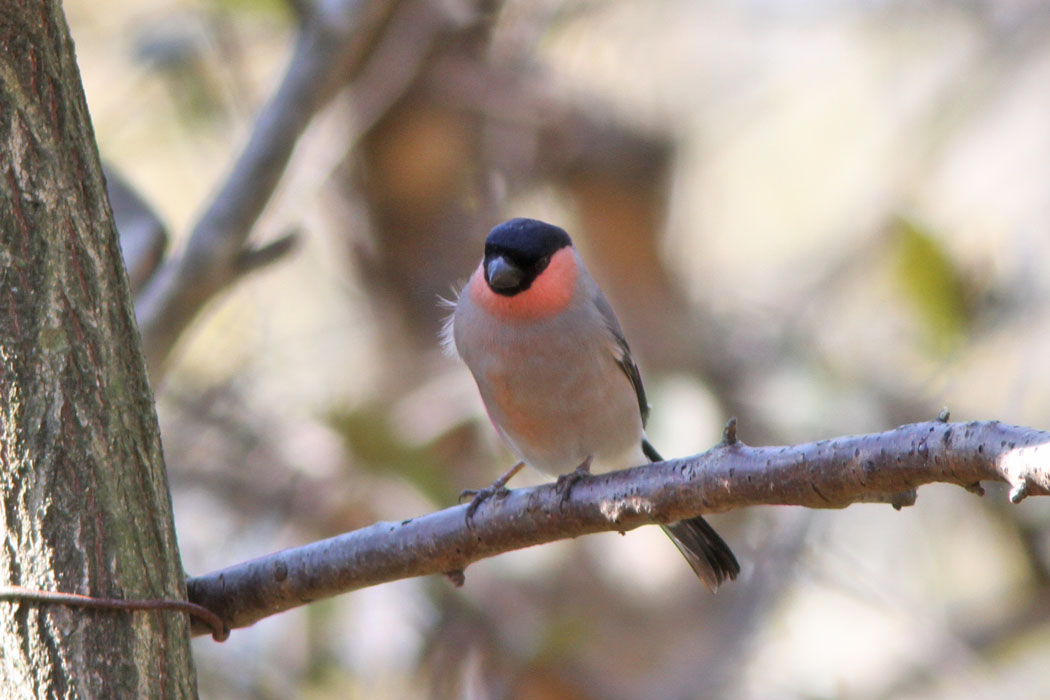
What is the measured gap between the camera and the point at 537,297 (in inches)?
135

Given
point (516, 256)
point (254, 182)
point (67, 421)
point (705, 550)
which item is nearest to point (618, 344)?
point (516, 256)

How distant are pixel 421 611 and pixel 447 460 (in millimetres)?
1120

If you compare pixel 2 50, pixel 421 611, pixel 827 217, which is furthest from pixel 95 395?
pixel 827 217

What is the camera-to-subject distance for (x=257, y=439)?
5660mm

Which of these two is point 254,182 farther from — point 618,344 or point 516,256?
point 618,344

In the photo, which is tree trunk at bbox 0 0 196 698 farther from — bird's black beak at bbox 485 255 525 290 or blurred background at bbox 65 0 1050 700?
blurred background at bbox 65 0 1050 700

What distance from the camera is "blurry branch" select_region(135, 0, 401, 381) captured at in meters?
3.70

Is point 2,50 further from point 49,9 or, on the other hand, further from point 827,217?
point 827,217

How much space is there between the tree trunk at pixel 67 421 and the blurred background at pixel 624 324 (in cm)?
255

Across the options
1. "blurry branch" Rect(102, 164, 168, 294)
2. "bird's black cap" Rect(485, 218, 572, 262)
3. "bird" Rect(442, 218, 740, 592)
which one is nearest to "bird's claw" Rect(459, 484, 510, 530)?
"bird" Rect(442, 218, 740, 592)

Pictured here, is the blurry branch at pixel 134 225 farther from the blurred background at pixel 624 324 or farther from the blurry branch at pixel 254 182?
the blurred background at pixel 624 324

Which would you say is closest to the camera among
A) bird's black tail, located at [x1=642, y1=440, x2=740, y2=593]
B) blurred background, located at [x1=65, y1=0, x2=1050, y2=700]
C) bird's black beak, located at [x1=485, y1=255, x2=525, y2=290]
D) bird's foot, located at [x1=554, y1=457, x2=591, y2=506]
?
bird's foot, located at [x1=554, y1=457, x2=591, y2=506]

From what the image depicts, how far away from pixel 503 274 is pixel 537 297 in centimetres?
15

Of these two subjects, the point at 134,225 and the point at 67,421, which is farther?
the point at 134,225
